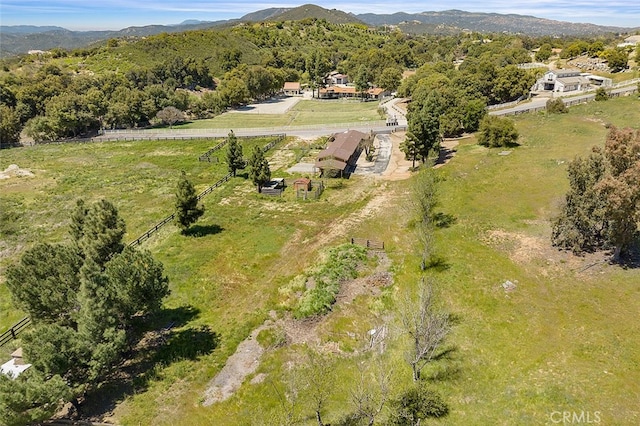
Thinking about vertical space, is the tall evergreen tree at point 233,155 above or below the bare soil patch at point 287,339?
above

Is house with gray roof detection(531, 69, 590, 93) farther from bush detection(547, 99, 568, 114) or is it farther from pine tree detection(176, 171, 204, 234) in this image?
pine tree detection(176, 171, 204, 234)

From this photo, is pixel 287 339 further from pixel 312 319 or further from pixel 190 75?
pixel 190 75

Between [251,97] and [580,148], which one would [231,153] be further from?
[251,97]

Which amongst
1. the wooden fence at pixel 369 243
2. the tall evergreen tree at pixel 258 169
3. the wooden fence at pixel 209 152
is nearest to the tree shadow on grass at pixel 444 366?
the wooden fence at pixel 369 243

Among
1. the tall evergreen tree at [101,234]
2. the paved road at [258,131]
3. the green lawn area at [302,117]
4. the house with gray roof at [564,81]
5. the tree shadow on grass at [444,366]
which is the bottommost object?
the tree shadow on grass at [444,366]

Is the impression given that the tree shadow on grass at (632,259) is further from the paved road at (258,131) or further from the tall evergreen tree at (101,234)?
the paved road at (258,131)

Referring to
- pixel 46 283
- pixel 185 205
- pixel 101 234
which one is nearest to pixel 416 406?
pixel 46 283
